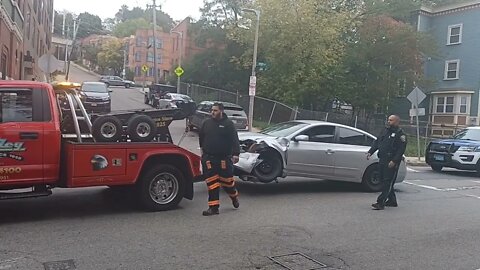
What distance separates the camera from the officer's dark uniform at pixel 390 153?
925cm

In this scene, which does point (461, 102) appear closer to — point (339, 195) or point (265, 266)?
point (339, 195)

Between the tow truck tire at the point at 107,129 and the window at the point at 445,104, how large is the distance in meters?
34.7

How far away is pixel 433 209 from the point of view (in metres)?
9.52

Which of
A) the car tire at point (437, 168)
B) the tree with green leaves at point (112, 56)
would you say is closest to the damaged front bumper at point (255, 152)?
the car tire at point (437, 168)

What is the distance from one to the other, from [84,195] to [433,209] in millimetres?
6444

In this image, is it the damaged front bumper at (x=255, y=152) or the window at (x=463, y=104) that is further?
the window at (x=463, y=104)

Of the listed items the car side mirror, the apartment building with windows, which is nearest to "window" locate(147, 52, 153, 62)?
the apartment building with windows

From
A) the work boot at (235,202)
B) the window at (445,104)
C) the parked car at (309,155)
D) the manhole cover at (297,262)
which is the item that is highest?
the window at (445,104)

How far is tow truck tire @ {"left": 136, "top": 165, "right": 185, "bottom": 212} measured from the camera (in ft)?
25.7

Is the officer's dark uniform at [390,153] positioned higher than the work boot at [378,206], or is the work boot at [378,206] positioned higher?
→ the officer's dark uniform at [390,153]

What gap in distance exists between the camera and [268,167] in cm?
990

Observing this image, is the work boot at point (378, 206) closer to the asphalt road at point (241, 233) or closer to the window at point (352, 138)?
the asphalt road at point (241, 233)

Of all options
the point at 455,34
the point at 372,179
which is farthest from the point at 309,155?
the point at 455,34

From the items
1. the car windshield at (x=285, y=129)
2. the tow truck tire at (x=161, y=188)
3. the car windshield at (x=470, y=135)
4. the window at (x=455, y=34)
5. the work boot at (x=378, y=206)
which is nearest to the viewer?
the tow truck tire at (x=161, y=188)
